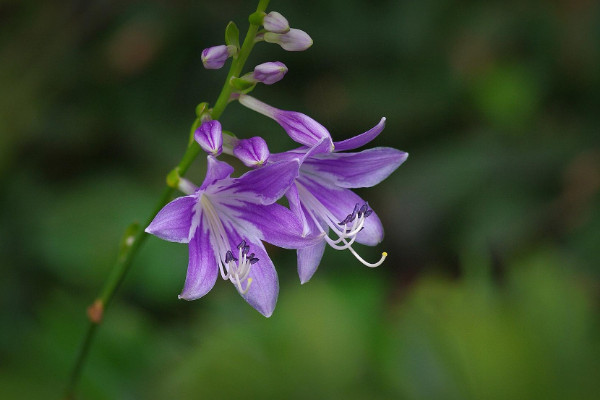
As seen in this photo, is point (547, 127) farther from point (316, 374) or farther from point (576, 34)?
point (316, 374)

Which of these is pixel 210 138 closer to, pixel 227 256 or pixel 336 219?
pixel 227 256

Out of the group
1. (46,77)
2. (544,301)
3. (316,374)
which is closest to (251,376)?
(316,374)

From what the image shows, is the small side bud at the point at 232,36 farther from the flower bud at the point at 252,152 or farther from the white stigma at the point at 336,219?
the white stigma at the point at 336,219

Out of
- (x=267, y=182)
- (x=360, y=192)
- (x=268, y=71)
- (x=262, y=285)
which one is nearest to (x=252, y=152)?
(x=267, y=182)

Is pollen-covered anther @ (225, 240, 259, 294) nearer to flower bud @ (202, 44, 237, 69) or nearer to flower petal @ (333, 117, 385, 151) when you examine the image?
flower petal @ (333, 117, 385, 151)

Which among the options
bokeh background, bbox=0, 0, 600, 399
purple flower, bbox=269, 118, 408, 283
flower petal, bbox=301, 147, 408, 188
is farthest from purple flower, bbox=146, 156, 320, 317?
bokeh background, bbox=0, 0, 600, 399
